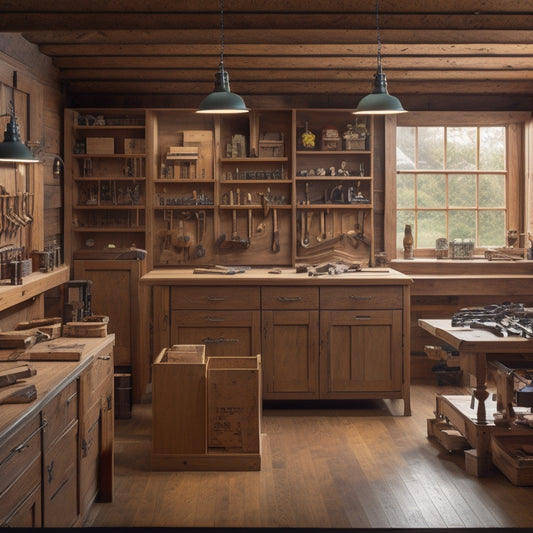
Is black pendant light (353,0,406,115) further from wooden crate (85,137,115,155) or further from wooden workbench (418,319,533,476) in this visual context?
wooden crate (85,137,115,155)

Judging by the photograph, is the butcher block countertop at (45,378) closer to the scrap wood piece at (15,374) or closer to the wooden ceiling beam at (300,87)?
the scrap wood piece at (15,374)

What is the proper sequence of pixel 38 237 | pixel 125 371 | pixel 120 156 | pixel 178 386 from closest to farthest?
1. pixel 178 386
2. pixel 38 237
3. pixel 125 371
4. pixel 120 156

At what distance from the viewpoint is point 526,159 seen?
771 cm

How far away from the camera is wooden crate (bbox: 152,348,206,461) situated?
16.0 feet

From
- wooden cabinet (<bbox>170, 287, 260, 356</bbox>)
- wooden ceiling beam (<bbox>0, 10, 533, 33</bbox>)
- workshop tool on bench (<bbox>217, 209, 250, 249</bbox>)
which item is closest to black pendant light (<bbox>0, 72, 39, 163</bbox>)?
wooden ceiling beam (<bbox>0, 10, 533, 33</bbox>)

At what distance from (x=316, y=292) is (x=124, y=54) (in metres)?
2.48

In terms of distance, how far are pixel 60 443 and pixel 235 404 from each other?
1786mm

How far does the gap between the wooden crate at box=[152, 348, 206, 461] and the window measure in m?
3.57

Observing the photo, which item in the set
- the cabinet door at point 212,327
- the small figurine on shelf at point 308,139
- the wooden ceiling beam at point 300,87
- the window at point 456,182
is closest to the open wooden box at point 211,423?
the cabinet door at point 212,327

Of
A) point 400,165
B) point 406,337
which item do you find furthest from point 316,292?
point 400,165

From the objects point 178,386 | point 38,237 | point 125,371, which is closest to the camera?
point 178,386

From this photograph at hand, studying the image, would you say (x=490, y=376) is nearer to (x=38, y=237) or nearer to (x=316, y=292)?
(x=316, y=292)

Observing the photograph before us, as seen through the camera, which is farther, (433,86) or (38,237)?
(433,86)

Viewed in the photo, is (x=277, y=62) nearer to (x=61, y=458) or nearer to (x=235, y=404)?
(x=235, y=404)
